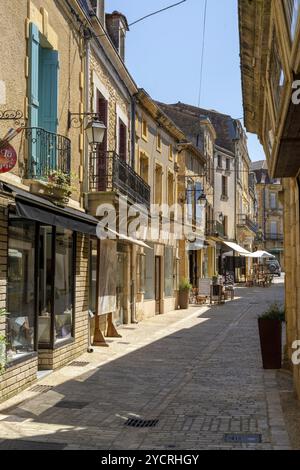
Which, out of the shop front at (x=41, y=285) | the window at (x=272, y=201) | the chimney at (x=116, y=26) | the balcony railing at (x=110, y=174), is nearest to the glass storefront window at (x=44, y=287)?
the shop front at (x=41, y=285)

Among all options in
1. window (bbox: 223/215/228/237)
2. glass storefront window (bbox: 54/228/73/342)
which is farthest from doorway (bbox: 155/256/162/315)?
window (bbox: 223/215/228/237)

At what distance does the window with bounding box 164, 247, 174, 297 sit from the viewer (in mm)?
23422

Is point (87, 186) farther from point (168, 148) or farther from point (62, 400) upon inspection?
point (168, 148)

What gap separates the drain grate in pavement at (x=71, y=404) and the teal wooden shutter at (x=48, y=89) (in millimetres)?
4672

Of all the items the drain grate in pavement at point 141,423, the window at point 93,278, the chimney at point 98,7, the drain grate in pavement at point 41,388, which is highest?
the chimney at point 98,7

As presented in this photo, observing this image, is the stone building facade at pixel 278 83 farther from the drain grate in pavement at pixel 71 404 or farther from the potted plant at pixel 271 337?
the drain grate in pavement at pixel 71 404

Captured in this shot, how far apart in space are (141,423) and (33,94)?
5297 mm

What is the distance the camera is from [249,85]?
29.2 feet

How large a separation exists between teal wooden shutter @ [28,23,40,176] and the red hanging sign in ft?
5.36

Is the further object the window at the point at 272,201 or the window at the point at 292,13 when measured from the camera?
the window at the point at 272,201

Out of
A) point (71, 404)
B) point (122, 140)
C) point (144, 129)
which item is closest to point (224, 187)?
point (144, 129)

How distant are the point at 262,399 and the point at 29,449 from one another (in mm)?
3590

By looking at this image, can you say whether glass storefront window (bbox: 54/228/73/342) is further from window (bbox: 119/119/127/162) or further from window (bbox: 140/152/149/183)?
window (bbox: 140/152/149/183)

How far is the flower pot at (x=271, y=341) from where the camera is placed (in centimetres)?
1012
